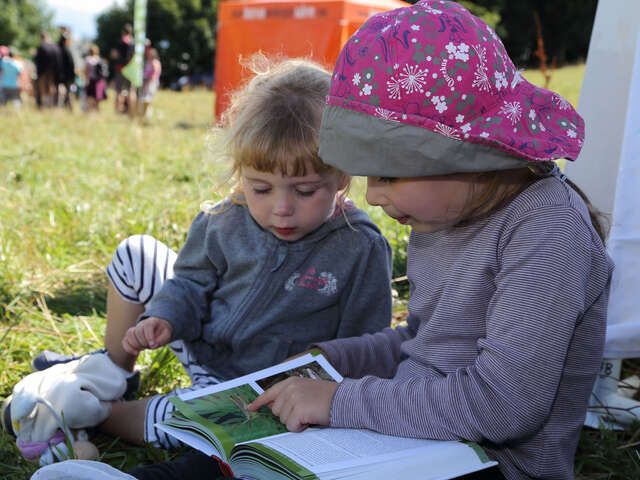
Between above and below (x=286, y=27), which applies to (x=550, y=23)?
above

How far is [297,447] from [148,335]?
712 mm

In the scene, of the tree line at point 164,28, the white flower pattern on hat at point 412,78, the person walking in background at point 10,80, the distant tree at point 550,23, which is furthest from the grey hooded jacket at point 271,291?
the tree line at point 164,28

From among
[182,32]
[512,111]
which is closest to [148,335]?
[512,111]

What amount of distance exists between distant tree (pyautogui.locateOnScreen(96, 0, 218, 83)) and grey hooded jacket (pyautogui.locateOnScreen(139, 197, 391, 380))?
119ft

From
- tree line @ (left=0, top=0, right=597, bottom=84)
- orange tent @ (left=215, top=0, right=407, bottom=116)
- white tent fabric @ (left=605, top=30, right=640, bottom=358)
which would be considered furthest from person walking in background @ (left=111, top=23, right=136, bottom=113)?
tree line @ (left=0, top=0, right=597, bottom=84)

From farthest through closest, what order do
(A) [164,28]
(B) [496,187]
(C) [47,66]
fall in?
(A) [164,28] → (C) [47,66] → (B) [496,187]

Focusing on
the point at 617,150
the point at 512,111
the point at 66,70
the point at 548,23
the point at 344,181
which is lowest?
the point at 66,70

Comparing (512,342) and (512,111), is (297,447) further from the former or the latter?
(512,111)

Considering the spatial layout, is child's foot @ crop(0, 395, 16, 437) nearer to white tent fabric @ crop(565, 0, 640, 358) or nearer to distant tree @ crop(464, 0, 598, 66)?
white tent fabric @ crop(565, 0, 640, 358)

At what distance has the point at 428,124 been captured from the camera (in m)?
1.06

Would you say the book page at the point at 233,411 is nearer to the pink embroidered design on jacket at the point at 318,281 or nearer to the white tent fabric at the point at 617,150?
the pink embroidered design on jacket at the point at 318,281

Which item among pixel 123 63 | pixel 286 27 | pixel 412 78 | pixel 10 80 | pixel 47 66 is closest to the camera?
pixel 412 78

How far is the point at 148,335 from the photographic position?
1667mm

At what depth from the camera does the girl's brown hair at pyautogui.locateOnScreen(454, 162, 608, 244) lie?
3.86 ft
